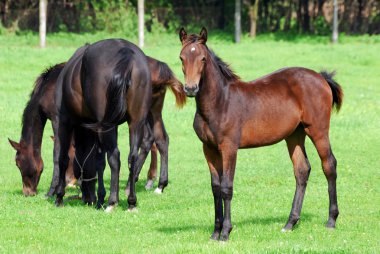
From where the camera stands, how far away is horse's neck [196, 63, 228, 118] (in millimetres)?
9008

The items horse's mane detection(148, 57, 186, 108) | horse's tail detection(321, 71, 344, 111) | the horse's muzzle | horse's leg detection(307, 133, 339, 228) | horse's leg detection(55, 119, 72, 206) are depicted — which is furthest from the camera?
horse's mane detection(148, 57, 186, 108)

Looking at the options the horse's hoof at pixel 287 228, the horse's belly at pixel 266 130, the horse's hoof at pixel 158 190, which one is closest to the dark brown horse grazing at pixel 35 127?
the horse's hoof at pixel 158 190

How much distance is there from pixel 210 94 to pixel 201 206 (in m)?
2.75

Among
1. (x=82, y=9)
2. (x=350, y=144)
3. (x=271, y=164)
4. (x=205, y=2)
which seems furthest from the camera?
(x=205, y=2)

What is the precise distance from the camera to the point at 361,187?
43.1ft

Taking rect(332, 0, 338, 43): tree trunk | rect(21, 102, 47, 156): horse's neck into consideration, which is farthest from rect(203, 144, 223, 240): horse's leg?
rect(332, 0, 338, 43): tree trunk

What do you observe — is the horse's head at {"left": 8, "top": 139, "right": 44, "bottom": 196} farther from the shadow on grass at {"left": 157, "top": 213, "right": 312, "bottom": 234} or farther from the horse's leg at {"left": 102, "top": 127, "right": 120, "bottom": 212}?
the shadow on grass at {"left": 157, "top": 213, "right": 312, "bottom": 234}

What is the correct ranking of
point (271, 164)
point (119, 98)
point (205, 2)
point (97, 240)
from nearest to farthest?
1. point (97, 240)
2. point (119, 98)
3. point (271, 164)
4. point (205, 2)

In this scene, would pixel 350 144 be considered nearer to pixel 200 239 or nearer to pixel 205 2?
pixel 200 239

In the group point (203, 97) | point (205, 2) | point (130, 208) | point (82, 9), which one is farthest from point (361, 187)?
point (205, 2)

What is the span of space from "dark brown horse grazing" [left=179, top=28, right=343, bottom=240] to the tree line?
31.2 m

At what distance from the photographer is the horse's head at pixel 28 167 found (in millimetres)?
12742

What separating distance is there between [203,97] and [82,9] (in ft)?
112

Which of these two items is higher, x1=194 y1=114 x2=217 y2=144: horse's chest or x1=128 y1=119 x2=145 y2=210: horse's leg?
x1=194 y1=114 x2=217 y2=144: horse's chest
